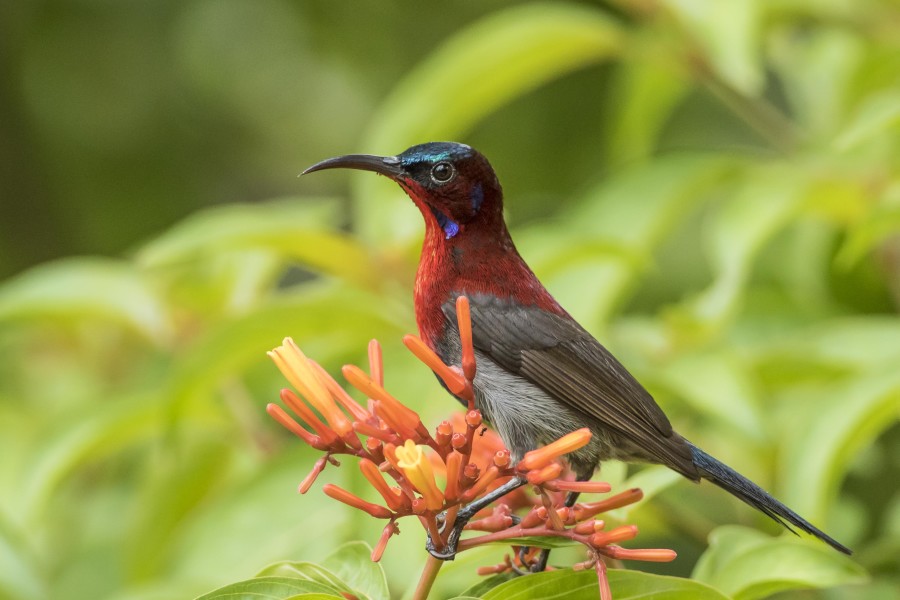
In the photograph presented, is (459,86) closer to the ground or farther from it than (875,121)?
farther from it

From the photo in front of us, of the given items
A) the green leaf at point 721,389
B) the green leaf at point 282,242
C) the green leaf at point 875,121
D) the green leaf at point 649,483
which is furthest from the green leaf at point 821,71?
the green leaf at point 649,483

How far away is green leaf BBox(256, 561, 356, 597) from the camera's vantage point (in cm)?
167

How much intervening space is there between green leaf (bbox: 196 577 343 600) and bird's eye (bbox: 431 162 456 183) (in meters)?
0.70

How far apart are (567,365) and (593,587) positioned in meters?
0.42

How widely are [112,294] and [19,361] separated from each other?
1.78 m

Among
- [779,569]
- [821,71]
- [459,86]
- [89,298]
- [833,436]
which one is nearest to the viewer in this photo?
[779,569]

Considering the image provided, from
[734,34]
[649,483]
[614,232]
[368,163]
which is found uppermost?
[734,34]

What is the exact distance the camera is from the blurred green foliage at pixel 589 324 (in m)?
2.56

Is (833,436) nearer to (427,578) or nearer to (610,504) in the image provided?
(610,504)

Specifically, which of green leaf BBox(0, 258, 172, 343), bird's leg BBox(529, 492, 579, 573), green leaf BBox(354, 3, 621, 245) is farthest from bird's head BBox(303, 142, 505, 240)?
green leaf BBox(0, 258, 172, 343)

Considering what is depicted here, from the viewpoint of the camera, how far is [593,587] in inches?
65.0

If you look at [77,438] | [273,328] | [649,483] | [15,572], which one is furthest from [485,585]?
[77,438]

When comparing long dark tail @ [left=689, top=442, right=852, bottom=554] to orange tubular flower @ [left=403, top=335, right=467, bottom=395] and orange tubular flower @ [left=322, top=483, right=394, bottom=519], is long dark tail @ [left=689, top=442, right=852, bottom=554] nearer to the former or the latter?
orange tubular flower @ [left=403, top=335, right=467, bottom=395]

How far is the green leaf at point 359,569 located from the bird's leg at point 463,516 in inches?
3.6
